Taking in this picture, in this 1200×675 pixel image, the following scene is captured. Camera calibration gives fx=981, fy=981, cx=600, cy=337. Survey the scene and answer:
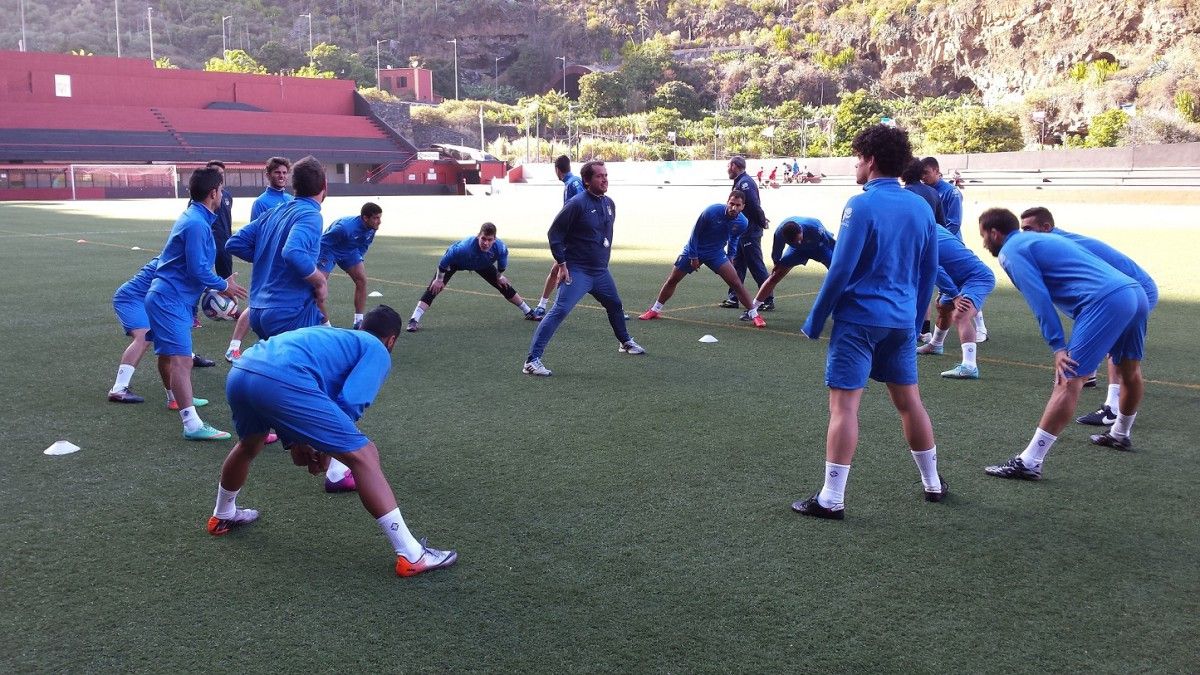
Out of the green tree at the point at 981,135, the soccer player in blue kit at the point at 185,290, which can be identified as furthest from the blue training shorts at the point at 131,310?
the green tree at the point at 981,135

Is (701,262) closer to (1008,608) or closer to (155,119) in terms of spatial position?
(1008,608)

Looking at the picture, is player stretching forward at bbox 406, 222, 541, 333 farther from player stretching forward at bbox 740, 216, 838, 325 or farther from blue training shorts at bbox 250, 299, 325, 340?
blue training shorts at bbox 250, 299, 325, 340

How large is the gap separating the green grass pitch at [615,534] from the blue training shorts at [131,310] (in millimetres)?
638

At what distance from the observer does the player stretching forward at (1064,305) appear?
17.9 ft

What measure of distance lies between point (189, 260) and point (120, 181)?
54.4m

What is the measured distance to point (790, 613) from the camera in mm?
3949

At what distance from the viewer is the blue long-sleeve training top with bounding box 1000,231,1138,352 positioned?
216 inches

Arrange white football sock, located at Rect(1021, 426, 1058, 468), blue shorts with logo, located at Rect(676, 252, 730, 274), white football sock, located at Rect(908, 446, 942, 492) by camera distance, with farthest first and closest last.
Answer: blue shorts with logo, located at Rect(676, 252, 730, 274), white football sock, located at Rect(1021, 426, 1058, 468), white football sock, located at Rect(908, 446, 942, 492)

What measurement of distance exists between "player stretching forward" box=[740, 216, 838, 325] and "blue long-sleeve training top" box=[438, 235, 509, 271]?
301cm

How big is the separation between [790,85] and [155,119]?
62.0m

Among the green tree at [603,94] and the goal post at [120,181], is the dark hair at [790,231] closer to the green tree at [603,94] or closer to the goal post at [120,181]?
the goal post at [120,181]

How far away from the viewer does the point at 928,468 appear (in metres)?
5.21

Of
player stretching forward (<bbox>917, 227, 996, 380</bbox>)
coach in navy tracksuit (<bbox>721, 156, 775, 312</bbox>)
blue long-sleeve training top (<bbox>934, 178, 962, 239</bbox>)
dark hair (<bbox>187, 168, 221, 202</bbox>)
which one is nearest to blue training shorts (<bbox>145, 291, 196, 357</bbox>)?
dark hair (<bbox>187, 168, 221, 202</bbox>)

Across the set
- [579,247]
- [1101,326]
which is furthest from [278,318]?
Result: [1101,326]
